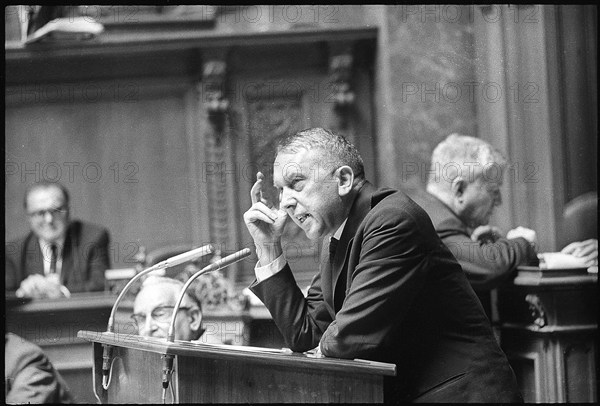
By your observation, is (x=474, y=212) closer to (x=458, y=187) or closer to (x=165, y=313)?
(x=458, y=187)

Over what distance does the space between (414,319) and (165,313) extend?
1.30 metres

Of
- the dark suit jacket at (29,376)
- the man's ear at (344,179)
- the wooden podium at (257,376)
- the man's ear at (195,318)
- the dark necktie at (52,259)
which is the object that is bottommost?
the dark suit jacket at (29,376)

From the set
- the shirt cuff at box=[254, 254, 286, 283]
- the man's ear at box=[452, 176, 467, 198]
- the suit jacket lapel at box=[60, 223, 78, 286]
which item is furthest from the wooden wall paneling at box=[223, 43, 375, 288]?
the shirt cuff at box=[254, 254, 286, 283]

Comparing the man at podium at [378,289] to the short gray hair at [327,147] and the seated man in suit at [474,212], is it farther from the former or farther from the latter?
the seated man in suit at [474,212]

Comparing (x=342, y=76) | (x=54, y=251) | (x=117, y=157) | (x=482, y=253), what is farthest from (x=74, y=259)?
(x=482, y=253)

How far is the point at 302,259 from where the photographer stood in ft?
16.1

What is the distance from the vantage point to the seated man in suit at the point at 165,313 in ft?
11.5

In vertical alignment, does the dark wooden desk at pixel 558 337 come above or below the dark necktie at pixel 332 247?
below

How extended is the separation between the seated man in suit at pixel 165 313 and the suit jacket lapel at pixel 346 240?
932mm

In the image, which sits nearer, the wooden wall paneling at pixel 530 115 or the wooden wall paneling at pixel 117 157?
the wooden wall paneling at pixel 530 115

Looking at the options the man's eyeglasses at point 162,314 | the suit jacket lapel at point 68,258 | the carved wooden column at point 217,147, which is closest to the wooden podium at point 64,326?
the suit jacket lapel at point 68,258

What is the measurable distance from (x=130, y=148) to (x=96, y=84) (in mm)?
417

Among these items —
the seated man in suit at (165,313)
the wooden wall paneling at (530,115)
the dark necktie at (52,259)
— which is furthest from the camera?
the dark necktie at (52,259)

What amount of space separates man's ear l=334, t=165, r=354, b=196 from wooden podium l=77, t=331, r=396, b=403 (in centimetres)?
54
